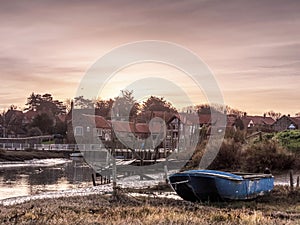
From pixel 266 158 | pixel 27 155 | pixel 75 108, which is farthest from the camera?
pixel 75 108

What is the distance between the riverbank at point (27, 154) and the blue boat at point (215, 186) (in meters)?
50.0

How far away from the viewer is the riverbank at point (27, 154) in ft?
215

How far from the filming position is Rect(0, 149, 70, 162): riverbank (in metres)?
65.5


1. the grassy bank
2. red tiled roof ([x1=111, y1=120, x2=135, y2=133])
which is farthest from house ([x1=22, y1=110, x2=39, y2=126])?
red tiled roof ([x1=111, y1=120, x2=135, y2=133])

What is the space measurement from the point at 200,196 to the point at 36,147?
61.5 m

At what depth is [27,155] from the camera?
225 ft

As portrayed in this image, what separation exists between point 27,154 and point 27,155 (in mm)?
650

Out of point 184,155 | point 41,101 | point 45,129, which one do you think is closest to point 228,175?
point 184,155

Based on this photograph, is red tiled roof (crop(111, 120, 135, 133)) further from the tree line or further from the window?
the window

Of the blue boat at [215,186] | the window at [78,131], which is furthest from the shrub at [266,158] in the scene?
the window at [78,131]

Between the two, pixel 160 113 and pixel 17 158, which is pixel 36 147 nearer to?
pixel 17 158

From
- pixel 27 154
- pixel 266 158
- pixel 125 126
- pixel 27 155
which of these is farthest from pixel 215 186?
pixel 27 154

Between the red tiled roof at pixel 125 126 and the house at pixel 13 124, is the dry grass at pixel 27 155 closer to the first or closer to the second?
the red tiled roof at pixel 125 126

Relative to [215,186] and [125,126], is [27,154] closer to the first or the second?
[125,126]
